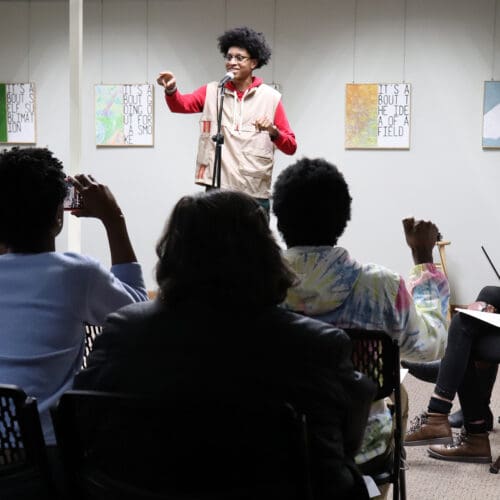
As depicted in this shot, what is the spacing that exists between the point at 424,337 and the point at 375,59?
4529mm

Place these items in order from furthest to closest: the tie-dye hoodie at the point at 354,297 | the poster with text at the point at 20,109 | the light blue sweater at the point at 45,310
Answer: the poster with text at the point at 20,109 → the tie-dye hoodie at the point at 354,297 → the light blue sweater at the point at 45,310

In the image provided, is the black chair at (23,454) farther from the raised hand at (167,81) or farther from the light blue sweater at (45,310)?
the raised hand at (167,81)

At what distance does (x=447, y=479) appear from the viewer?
2674mm

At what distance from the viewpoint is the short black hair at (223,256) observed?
117 centimetres

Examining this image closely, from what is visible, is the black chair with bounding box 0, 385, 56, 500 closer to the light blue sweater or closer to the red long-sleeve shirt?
the light blue sweater

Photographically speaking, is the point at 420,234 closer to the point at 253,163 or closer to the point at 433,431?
the point at 433,431

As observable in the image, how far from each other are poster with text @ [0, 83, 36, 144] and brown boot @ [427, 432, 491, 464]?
4803 mm

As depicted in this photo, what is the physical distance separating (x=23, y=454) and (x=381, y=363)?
77 centimetres

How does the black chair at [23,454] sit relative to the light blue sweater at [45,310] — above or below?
below

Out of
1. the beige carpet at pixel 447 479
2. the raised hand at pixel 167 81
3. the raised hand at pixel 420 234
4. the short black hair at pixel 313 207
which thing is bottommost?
the beige carpet at pixel 447 479

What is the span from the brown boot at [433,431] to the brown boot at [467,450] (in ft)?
0.10

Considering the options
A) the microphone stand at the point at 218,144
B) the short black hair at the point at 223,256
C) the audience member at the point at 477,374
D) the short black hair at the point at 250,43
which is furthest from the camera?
the short black hair at the point at 250,43

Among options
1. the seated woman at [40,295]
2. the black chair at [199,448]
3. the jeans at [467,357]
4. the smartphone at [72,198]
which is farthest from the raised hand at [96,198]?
the jeans at [467,357]

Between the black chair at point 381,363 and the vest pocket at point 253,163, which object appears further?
the vest pocket at point 253,163
